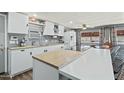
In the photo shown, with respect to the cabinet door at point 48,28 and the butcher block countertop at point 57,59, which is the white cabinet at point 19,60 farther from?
the cabinet door at point 48,28

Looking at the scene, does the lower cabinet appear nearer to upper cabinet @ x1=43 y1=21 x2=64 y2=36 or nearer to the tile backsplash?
the tile backsplash

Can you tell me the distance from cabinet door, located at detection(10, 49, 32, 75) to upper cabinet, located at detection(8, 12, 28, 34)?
0.67 meters

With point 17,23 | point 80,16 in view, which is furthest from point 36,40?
point 80,16

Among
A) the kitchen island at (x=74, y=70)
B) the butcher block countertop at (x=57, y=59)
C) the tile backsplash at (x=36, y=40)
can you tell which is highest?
the tile backsplash at (x=36, y=40)

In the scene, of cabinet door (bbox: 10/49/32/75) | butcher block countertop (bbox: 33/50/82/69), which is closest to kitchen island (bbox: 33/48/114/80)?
butcher block countertop (bbox: 33/50/82/69)

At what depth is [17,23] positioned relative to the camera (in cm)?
334

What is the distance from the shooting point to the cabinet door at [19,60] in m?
2.99

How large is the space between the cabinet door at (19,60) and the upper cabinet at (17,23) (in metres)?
0.67

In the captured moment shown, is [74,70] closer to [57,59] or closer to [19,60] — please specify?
[57,59]

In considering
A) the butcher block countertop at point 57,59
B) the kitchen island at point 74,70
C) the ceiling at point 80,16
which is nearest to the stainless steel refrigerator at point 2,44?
the ceiling at point 80,16

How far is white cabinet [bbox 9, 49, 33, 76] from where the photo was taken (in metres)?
2.98

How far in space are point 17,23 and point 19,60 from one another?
1.12m
